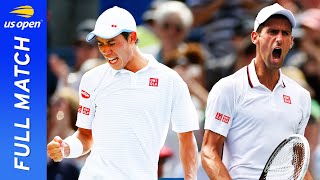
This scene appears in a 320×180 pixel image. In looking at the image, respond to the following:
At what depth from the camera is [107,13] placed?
5.66m

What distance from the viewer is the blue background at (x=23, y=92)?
248 inches

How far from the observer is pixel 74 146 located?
5.61 meters

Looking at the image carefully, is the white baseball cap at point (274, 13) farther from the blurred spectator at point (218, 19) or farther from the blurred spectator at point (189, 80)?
the blurred spectator at point (218, 19)

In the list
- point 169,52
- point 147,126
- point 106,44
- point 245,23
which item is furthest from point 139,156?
point 245,23

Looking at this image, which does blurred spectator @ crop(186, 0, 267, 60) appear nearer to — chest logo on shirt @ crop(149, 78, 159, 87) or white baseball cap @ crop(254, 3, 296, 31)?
white baseball cap @ crop(254, 3, 296, 31)

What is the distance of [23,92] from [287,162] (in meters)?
1.83

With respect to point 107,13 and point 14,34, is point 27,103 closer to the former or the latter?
point 14,34

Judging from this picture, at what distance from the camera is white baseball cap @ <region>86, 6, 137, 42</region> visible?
546cm

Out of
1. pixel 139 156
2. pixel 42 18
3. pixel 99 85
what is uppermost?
pixel 42 18

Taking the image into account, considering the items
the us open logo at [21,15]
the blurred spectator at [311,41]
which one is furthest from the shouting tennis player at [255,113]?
the blurred spectator at [311,41]

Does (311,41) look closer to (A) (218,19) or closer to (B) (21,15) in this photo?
(A) (218,19)

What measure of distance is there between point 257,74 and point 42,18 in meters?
1.47

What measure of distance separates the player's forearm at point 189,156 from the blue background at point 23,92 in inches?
44.4

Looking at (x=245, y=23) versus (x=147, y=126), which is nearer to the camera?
(x=147, y=126)
